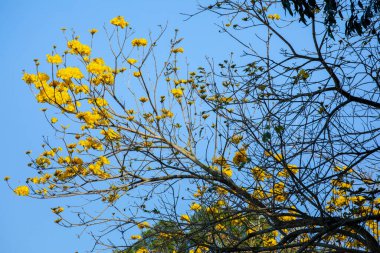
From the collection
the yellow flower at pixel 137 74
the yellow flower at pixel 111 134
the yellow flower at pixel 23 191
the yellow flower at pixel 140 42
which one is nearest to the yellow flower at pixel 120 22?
the yellow flower at pixel 140 42

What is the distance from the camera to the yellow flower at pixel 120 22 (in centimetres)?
573

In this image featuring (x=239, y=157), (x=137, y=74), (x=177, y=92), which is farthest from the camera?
(x=177, y=92)

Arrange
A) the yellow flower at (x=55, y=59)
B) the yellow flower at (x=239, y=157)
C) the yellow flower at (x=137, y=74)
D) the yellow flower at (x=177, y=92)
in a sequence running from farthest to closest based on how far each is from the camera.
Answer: the yellow flower at (x=177, y=92) → the yellow flower at (x=137, y=74) → the yellow flower at (x=55, y=59) → the yellow flower at (x=239, y=157)

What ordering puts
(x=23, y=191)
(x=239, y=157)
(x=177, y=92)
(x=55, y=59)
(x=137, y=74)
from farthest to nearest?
(x=23, y=191) → (x=177, y=92) → (x=137, y=74) → (x=55, y=59) → (x=239, y=157)

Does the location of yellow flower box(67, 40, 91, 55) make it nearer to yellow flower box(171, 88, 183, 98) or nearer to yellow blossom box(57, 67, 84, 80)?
yellow blossom box(57, 67, 84, 80)

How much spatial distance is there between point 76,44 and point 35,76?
0.53 m

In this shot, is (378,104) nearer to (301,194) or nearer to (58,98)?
(301,194)

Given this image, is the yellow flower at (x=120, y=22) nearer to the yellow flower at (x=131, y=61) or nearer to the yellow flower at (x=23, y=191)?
the yellow flower at (x=131, y=61)

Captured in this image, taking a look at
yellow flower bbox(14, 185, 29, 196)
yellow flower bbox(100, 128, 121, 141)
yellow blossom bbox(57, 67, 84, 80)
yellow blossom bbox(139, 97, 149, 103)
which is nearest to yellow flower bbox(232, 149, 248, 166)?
yellow blossom bbox(139, 97, 149, 103)

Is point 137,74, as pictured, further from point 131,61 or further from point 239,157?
point 239,157

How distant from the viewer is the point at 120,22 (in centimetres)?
574

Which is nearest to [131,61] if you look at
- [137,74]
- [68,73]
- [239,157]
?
[137,74]

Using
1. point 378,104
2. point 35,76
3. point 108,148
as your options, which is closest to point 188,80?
point 108,148

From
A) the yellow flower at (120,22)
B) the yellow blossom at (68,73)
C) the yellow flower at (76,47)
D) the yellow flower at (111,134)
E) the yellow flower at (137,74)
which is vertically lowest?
the yellow flower at (111,134)
